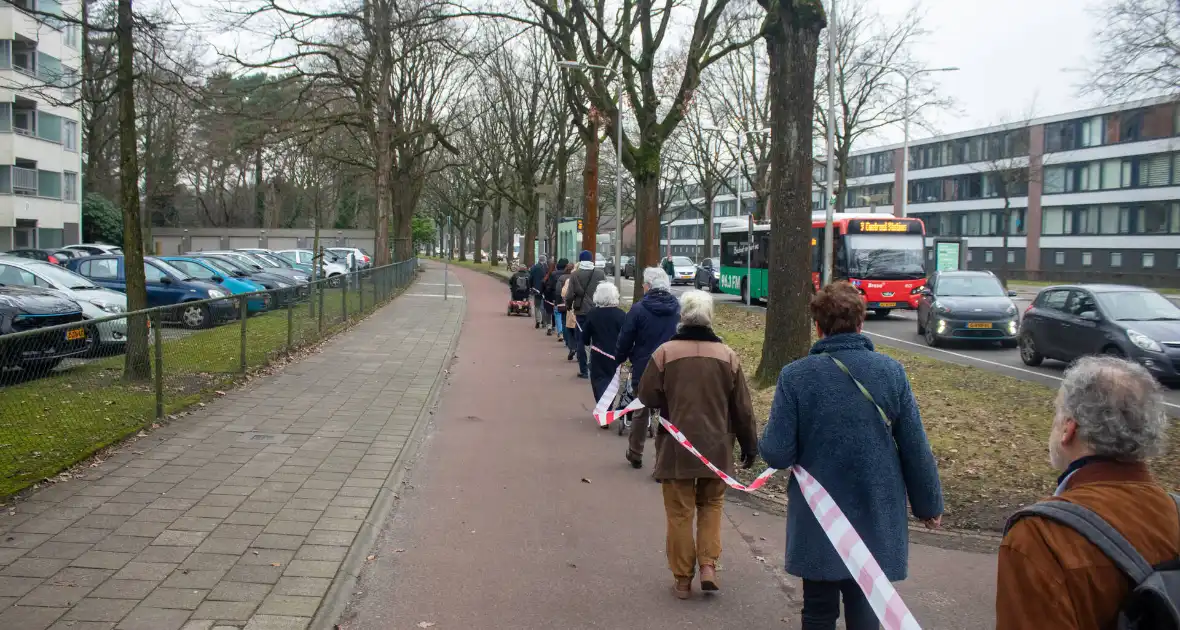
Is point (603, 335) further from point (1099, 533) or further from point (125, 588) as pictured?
point (1099, 533)

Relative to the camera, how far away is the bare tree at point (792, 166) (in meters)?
10.5

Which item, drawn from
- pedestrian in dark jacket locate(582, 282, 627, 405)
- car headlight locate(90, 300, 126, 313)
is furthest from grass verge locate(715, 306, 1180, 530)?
car headlight locate(90, 300, 126, 313)

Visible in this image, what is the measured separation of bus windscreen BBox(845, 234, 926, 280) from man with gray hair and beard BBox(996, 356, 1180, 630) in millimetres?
24893

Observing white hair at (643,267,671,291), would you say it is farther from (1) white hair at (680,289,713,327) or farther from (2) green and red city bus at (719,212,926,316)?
(2) green and red city bus at (719,212,926,316)

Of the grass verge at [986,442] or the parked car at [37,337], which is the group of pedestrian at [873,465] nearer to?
the grass verge at [986,442]

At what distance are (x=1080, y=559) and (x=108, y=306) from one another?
1710cm

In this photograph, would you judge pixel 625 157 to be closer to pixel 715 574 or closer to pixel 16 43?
pixel 715 574

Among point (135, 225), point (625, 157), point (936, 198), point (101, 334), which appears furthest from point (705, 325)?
point (936, 198)

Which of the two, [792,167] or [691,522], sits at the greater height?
[792,167]

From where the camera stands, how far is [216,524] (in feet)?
20.2

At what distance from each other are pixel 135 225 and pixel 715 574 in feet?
29.0

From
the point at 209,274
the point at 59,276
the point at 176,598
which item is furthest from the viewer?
the point at 209,274

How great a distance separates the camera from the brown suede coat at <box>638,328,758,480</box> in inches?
209

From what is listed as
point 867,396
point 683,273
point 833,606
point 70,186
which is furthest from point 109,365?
point 70,186
